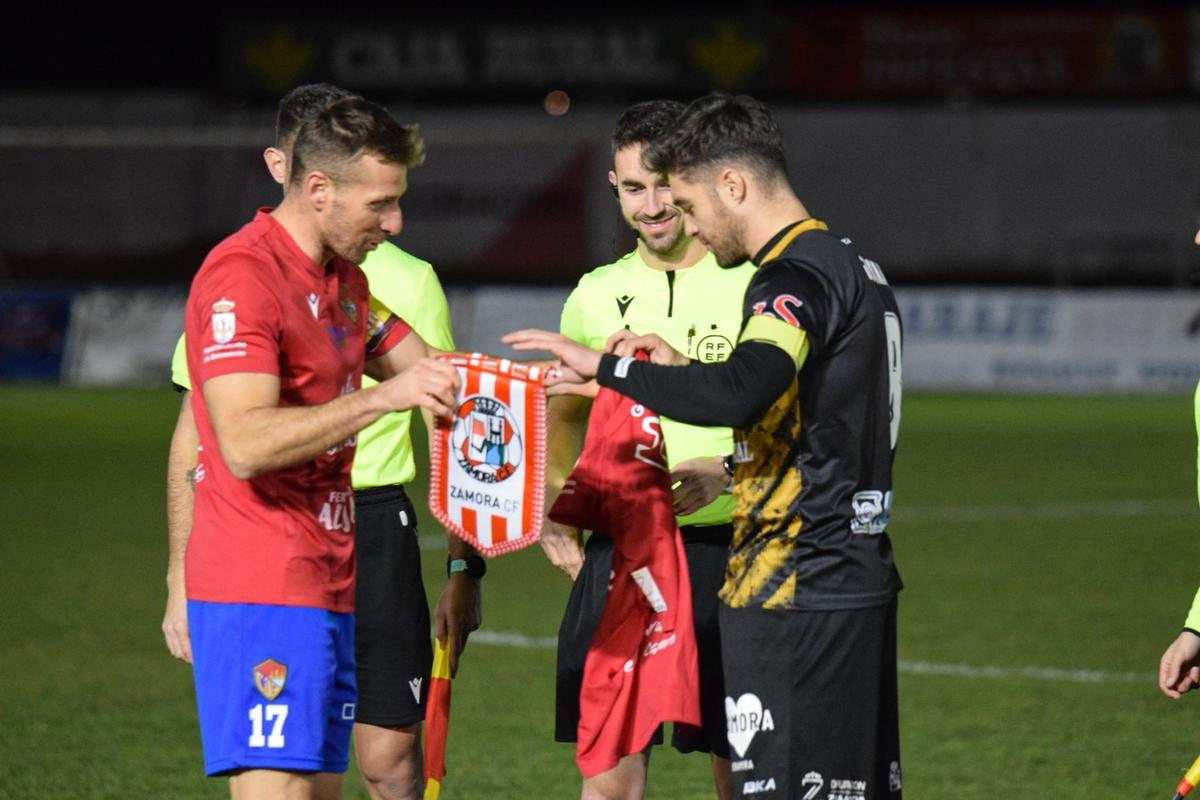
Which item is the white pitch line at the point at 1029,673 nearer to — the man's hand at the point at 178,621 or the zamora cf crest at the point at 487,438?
the man's hand at the point at 178,621

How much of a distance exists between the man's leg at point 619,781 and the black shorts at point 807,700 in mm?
732

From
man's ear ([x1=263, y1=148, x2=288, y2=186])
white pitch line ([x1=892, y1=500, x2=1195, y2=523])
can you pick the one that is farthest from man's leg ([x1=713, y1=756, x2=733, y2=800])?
white pitch line ([x1=892, y1=500, x2=1195, y2=523])

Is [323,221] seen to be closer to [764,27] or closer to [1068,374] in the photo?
[1068,374]

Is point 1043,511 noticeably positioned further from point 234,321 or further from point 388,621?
point 234,321

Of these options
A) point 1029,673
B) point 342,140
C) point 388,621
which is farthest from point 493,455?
point 1029,673

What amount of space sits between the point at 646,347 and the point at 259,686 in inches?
A: 46.8

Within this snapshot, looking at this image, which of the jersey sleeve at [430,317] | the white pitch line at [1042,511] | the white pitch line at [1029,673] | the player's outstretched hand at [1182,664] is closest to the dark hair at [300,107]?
the jersey sleeve at [430,317]

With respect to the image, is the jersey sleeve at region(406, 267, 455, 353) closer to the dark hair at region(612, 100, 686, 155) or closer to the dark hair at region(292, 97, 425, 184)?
the dark hair at region(612, 100, 686, 155)

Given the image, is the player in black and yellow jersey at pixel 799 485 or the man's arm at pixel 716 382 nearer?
the man's arm at pixel 716 382

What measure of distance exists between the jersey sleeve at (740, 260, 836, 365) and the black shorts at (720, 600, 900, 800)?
2.12 ft

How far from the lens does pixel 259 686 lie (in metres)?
4.03

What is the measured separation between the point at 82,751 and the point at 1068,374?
19075mm

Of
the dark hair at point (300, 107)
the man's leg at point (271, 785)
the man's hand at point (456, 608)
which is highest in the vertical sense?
the dark hair at point (300, 107)

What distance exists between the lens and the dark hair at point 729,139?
4.06m
